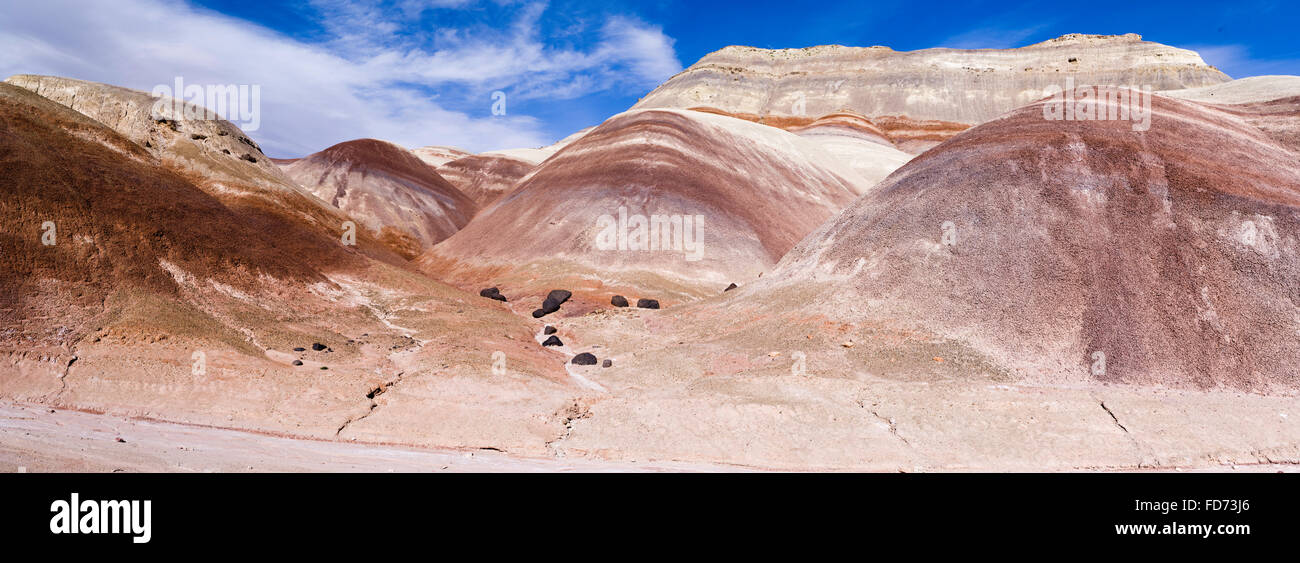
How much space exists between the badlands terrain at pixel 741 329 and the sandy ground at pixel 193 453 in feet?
0.22

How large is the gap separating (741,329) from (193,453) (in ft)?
36.5

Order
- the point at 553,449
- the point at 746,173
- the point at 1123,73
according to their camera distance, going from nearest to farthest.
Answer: the point at 553,449 → the point at 746,173 → the point at 1123,73

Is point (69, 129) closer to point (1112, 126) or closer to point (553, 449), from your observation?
point (553, 449)

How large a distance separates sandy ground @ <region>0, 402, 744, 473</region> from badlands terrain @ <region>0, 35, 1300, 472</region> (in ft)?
0.22

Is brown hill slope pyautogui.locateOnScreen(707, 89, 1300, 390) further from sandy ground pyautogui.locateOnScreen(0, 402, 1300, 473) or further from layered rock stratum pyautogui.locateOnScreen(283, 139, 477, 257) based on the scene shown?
layered rock stratum pyautogui.locateOnScreen(283, 139, 477, 257)

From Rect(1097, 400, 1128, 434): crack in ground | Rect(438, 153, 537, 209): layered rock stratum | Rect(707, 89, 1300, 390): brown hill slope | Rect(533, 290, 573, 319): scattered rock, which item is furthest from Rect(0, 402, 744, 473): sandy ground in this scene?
Rect(438, 153, 537, 209): layered rock stratum

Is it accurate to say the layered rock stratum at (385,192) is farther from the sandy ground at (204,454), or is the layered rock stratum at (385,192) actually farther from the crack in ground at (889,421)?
the crack in ground at (889,421)

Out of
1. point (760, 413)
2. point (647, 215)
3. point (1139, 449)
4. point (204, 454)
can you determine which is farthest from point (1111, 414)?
point (647, 215)

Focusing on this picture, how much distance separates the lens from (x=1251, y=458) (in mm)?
10188

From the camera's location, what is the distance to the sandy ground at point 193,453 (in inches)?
272

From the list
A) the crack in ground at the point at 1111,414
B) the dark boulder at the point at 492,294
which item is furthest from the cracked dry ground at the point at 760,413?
the dark boulder at the point at 492,294

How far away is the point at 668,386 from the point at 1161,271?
10.4 meters

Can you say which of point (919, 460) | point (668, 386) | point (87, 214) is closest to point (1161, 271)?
point (919, 460)

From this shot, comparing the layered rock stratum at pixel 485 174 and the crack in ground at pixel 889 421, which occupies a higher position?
the layered rock stratum at pixel 485 174
